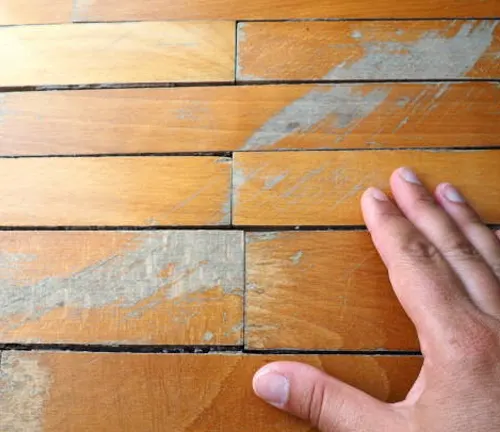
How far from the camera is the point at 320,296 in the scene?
91 centimetres

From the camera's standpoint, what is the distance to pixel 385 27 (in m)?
1.06

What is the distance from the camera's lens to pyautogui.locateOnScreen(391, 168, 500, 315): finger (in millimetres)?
855

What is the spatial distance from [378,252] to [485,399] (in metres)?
0.28

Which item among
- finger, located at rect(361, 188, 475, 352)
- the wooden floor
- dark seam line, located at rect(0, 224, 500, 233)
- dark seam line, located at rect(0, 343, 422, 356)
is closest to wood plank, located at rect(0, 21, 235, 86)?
the wooden floor

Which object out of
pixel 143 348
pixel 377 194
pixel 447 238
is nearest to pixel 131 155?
pixel 143 348

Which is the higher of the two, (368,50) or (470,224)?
(368,50)

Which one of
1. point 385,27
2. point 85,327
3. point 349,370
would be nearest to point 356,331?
point 349,370

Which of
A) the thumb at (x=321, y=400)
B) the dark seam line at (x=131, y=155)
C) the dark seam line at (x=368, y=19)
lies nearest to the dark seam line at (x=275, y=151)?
the dark seam line at (x=131, y=155)

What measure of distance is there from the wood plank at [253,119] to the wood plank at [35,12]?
182mm

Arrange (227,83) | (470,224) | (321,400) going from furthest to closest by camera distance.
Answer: (227,83)
(470,224)
(321,400)

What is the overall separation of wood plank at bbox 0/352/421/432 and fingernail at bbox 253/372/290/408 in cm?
2

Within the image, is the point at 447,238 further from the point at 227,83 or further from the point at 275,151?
the point at 227,83

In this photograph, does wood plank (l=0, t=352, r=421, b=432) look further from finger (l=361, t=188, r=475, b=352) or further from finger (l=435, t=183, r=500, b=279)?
finger (l=435, t=183, r=500, b=279)

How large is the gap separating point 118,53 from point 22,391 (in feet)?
2.13
